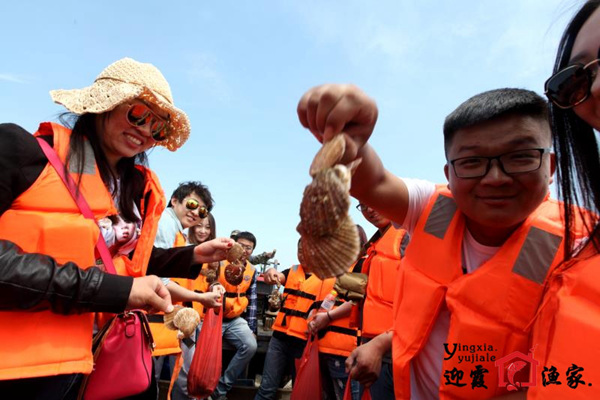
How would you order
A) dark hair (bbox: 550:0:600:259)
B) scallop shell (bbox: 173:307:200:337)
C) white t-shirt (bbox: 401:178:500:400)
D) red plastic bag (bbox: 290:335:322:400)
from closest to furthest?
dark hair (bbox: 550:0:600:259) < white t-shirt (bbox: 401:178:500:400) < scallop shell (bbox: 173:307:200:337) < red plastic bag (bbox: 290:335:322:400)

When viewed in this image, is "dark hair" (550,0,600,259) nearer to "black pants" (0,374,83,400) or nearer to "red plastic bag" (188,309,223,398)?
"black pants" (0,374,83,400)

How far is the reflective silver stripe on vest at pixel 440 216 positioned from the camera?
1.90 metres

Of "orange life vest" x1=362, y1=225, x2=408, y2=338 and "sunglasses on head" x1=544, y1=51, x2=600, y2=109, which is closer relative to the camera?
"sunglasses on head" x1=544, y1=51, x2=600, y2=109

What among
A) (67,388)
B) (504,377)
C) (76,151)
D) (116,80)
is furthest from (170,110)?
(504,377)

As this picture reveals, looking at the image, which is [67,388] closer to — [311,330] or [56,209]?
[56,209]

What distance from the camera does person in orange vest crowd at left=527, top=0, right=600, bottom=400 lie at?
1.10 metres

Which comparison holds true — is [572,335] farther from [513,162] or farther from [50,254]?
[50,254]

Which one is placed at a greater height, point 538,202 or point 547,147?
point 547,147

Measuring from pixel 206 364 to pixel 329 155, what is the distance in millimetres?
4353

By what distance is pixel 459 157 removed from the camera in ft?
5.69

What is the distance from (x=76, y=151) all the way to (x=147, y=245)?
0.73m

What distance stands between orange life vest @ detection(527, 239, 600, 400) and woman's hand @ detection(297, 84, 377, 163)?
834 millimetres

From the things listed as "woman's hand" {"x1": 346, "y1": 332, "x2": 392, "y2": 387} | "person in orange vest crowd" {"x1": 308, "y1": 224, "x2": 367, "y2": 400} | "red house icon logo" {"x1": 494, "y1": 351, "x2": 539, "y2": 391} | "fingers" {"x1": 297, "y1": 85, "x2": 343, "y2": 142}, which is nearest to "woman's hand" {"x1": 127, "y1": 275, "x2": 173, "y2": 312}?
"fingers" {"x1": 297, "y1": 85, "x2": 343, "y2": 142}

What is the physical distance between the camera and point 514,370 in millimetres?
1534
